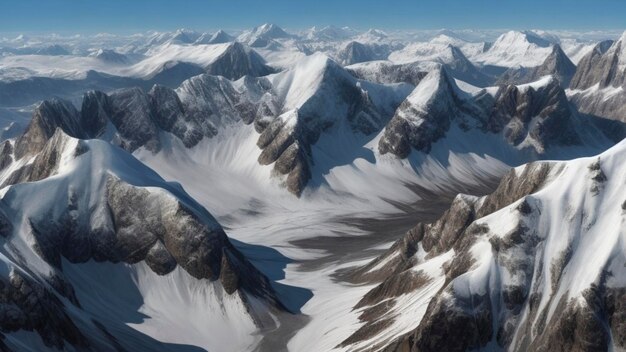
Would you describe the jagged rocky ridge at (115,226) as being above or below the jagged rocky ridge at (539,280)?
below

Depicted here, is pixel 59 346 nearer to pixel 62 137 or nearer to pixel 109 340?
pixel 109 340

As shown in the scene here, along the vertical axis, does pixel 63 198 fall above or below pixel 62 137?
below

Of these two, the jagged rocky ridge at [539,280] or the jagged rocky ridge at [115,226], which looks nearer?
the jagged rocky ridge at [539,280]

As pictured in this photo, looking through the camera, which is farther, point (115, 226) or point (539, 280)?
point (115, 226)

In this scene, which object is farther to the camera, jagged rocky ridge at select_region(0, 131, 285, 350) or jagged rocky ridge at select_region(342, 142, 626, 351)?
jagged rocky ridge at select_region(0, 131, 285, 350)

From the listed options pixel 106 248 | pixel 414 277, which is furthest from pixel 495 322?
pixel 106 248

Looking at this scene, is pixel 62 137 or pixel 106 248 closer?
pixel 106 248

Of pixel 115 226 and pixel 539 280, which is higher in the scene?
pixel 539 280

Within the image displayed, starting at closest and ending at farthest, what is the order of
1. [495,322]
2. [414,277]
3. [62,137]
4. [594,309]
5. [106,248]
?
1. [594,309]
2. [495,322]
3. [414,277]
4. [106,248]
5. [62,137]
